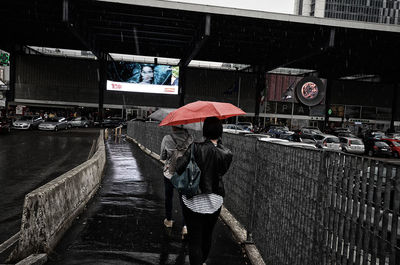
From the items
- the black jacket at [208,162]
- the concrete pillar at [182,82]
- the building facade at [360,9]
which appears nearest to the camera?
the black jacket at [208,162]

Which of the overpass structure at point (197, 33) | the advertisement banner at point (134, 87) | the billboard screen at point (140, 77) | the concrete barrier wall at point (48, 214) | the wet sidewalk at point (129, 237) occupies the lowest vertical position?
the wet sidewalk at point (129, 237)

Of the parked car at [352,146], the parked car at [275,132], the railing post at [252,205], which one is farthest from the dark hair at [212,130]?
the parked car at [352,146]

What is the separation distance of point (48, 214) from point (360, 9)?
14850 centimetres

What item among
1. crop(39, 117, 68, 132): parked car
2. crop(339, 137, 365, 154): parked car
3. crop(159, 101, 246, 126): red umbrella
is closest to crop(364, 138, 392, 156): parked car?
crop(339, 137, 365, 154): parked car

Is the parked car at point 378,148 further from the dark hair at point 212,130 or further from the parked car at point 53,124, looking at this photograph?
the parked car at point 53,124

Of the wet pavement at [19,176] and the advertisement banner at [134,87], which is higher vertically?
the advertisement banner at [134,87]

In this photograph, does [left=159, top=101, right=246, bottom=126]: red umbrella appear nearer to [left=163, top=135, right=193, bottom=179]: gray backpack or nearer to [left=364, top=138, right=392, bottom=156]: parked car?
[left=163, top=135, right=193, bottom=179]: gray backpack

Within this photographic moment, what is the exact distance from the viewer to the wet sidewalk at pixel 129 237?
4254 mm

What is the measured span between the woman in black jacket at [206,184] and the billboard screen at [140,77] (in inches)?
1733

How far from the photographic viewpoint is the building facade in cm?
12730

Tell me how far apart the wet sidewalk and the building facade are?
13967cm

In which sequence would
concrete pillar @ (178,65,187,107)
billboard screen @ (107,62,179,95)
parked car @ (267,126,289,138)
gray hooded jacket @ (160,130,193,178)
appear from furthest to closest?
1. concrete pillar @ (178,65,187,107)
2. billboard screen @ (107,62,179,95)
3. parked car @ (267,126,289,138)
4. gray hooded jacket @ (160,130,193,178)

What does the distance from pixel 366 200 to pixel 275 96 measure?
54569 mm

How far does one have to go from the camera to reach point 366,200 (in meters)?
2.07
